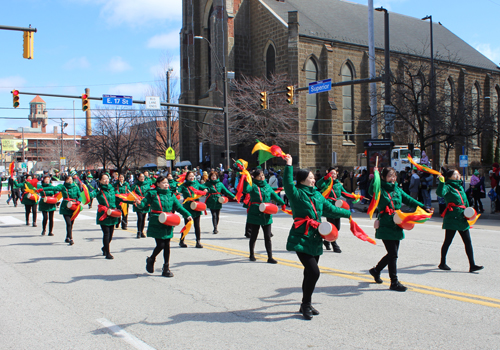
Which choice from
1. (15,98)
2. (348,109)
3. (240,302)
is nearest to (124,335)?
(240,302)

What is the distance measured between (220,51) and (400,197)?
118 ft

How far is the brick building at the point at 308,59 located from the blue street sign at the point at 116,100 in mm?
12065

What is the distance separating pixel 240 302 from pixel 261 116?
28.7 m

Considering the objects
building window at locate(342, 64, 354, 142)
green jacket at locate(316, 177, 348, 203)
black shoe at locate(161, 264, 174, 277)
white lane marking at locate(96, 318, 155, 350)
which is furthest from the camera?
building window at locate(342, 64, 354, 142)

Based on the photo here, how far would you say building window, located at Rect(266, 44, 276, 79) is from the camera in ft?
128

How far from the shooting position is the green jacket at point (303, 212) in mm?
4977

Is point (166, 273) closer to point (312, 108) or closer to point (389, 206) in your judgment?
point (389, 206)

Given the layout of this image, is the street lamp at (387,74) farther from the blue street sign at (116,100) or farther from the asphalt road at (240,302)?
the blue street sign at (116,100)

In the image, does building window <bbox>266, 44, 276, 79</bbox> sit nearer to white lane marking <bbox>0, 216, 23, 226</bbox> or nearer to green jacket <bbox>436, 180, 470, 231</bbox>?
white lane marking <bbox>0, 216, 23, 226</bbox>

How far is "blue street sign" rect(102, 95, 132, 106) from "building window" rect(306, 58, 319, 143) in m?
18.9

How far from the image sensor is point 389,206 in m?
6.27

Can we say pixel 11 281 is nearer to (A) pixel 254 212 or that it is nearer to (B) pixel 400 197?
(A) pixel 254 212

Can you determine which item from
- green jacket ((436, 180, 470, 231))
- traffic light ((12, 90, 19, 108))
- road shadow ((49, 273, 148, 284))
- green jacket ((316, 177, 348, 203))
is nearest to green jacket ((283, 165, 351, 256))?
green jacket ((436, 180, 470, 231))

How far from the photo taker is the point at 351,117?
41.2 metres
